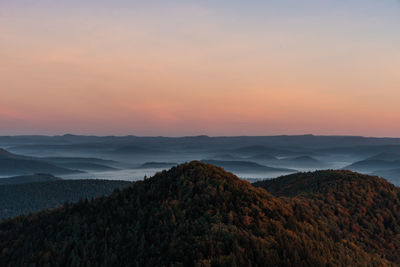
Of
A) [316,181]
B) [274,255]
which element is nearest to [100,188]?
[316,181]

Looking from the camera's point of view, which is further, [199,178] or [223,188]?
[199,178]

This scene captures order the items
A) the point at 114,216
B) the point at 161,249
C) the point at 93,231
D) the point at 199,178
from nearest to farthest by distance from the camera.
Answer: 1. the point at 161,249
2. the point at 93,231
3. the point at 114,216
4. the point at 199,178

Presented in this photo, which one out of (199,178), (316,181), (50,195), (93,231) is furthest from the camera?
(50,195)

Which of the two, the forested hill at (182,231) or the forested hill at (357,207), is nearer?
the forested hill at (182,231)

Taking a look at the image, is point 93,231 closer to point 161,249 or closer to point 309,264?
point 161,249

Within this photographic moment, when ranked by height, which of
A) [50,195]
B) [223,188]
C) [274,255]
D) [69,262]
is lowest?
[50,195]

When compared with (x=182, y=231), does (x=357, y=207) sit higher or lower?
lower

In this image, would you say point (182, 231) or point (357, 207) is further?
point (357, 207)

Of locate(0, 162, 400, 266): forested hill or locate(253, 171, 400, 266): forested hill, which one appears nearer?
locate(0, 162, 400, 266): forested hill
